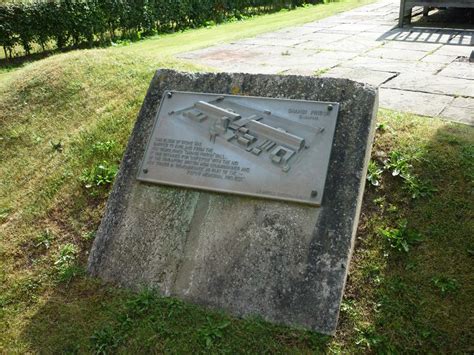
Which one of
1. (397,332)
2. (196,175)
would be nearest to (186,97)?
(196,175)

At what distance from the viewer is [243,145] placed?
125 inches

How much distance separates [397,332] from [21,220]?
3164 mm

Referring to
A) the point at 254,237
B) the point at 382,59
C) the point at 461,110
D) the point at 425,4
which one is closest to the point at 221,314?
the point at 254,237

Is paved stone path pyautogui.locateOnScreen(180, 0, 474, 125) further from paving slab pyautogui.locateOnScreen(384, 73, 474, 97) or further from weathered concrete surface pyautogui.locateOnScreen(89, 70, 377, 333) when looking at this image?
weathered concrete surface pyautogui.locateOnScreen(89, 70, 377, 333)

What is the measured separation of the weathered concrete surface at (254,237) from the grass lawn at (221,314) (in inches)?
4.9

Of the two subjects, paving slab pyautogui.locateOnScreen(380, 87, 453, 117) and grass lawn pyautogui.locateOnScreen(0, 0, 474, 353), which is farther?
paving slab pyautogui.locateOnScreen(380, 87, 453, 117)

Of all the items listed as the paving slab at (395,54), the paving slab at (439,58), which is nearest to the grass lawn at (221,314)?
the paving slab at (439,58)

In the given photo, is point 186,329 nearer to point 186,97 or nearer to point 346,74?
point 186,97

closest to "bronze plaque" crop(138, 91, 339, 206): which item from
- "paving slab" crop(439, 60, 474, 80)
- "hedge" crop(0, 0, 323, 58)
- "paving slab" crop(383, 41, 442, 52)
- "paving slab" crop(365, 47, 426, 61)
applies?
"paving slab" crop(439, 60, 474, 80)

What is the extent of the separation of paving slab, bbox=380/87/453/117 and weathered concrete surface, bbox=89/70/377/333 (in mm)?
1741

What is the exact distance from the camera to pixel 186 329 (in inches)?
110

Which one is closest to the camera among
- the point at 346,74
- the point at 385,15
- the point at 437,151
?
the point at 437,151

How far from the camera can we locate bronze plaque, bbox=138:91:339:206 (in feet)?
9.68

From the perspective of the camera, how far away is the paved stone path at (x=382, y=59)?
195 inches
